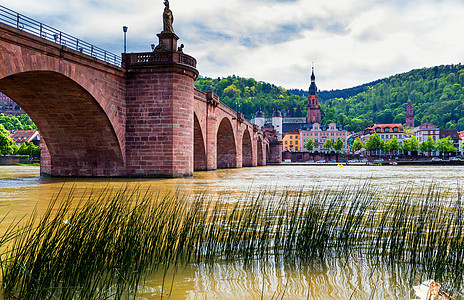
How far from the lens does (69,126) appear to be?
2181 centimetres

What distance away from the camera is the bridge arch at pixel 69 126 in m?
18.8

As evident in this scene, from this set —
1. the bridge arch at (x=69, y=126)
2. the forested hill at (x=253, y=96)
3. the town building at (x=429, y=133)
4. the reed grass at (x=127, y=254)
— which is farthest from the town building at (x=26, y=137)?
the town building at (x=429, y=133)

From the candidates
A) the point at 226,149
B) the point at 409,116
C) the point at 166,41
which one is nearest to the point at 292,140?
the point at 409,116

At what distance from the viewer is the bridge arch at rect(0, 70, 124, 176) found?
18.8 metres

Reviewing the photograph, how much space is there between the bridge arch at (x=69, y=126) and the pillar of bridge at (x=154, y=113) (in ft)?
3.82

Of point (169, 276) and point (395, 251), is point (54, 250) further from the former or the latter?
point (395, 251)

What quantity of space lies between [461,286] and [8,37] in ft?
48.8

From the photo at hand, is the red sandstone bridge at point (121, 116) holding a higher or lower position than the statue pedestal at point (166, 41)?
lower

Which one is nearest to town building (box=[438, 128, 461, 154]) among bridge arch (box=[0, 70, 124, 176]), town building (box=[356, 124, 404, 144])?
town building (box=[356, 124, 404, 144])

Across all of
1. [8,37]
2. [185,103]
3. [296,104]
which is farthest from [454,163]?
[296,104]

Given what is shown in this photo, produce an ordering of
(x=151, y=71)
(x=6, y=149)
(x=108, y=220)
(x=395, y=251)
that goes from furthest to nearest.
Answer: (x=6, y=149) < (x=151, y=71) < (x=395, y=251) < (x=108, y=220)

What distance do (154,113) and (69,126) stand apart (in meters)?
4.48

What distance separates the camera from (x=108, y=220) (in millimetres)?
4805

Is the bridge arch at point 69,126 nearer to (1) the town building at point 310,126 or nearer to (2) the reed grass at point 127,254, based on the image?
(2) the reed grass at point 127,254
